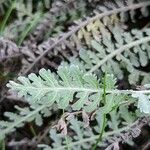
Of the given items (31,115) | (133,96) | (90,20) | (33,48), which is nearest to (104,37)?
(90,20)

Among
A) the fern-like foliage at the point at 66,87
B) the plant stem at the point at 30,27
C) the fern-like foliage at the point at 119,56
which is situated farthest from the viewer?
the plant stem at the point at 30,27

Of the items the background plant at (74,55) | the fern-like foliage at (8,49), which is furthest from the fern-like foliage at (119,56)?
the fern-like foliage at (8,49)

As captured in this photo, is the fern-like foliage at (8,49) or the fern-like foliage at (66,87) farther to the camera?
the fern-like foliage at (8,49)

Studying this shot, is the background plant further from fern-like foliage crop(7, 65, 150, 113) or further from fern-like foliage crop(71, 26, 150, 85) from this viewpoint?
fern-like foliage crop(7, 65, 150, 113)

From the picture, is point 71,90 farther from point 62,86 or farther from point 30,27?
point 30,27

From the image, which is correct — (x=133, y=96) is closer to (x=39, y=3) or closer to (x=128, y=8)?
(x=128, y=8)

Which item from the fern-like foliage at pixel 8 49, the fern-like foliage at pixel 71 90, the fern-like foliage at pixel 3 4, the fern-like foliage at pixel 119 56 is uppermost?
the fern-like foliage at pixel 3 4

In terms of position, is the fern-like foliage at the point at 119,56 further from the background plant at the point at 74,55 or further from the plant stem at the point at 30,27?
the plant stem at the point at 30,27

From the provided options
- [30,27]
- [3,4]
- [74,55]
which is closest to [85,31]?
[74,55]

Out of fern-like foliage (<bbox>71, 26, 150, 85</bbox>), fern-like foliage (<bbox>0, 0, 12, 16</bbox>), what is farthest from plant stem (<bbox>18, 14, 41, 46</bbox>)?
fern-like foliage (<bbox>71, 26, 150, 85</bbox>)
